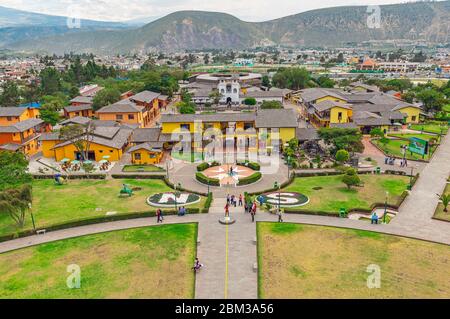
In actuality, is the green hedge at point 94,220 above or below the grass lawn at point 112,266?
above

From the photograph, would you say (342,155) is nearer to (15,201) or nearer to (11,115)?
(15,201)

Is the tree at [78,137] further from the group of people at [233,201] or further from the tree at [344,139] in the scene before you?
the tree at [344,139]

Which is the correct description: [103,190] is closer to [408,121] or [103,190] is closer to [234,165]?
[234,165]

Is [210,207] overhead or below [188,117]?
below

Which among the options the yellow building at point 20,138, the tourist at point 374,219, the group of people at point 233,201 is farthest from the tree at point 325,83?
the tourist at point 374,219

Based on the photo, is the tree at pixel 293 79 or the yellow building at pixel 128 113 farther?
the tree at pixel 293 79

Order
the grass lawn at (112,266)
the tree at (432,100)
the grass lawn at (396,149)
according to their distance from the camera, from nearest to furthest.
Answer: the grass lawn at (112,266) < the grass lawn at (396,149) < the tree at (432,100)
